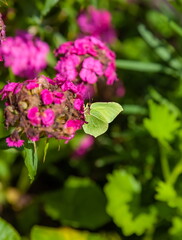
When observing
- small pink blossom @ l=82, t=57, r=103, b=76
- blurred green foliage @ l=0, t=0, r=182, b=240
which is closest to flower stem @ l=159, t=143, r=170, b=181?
blurred green foliage @ l=0, t=0, r=182, b=240

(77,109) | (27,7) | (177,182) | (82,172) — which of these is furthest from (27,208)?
(77,109)

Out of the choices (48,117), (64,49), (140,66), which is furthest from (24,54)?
(48,117)

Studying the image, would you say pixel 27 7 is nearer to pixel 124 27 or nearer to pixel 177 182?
pixel 177 182

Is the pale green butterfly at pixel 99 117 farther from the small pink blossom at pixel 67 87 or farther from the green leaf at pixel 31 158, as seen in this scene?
the green leaf at pixel 31 158

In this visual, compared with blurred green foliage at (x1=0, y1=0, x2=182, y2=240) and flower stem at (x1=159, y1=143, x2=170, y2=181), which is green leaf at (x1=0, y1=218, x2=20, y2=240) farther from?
flower stem at (x1=159, y1=143, x2=170, y2=181)

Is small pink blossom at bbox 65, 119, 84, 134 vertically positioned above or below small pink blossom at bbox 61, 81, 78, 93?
below

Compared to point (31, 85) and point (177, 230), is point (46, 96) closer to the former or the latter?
point (31, 85)

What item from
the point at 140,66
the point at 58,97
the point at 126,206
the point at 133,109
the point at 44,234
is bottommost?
the point at 44,234
